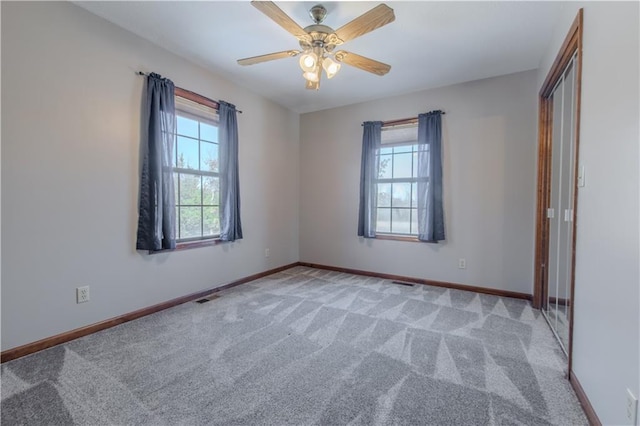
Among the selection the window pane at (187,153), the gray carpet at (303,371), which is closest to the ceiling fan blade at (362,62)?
the window pane at (187,153)

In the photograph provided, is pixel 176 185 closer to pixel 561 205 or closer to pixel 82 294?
pixel 82 294

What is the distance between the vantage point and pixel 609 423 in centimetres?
128

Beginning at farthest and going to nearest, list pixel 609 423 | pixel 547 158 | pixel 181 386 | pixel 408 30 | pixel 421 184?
pixel 421 184, pixel 547 158, pixel 408 30, pixel 181 386, pixel 609 423

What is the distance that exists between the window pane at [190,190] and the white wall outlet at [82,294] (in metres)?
1.17

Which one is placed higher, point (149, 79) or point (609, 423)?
point (149, 79)

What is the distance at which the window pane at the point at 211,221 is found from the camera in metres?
3.46

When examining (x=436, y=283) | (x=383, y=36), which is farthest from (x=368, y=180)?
(x=383, y=36)

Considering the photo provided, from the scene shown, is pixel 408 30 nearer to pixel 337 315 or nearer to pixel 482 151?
pixel 482 151

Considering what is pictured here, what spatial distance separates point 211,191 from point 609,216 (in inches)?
136

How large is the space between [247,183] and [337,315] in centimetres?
216

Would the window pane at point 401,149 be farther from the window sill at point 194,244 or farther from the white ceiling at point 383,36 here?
the window sill at point 194,244

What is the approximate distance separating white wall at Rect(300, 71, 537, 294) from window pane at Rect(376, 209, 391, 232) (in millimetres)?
232

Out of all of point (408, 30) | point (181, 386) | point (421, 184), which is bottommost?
point (181, 386)

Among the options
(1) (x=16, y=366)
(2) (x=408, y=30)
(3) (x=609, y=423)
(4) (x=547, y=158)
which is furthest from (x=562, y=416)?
(1) (x=16, y=366)
